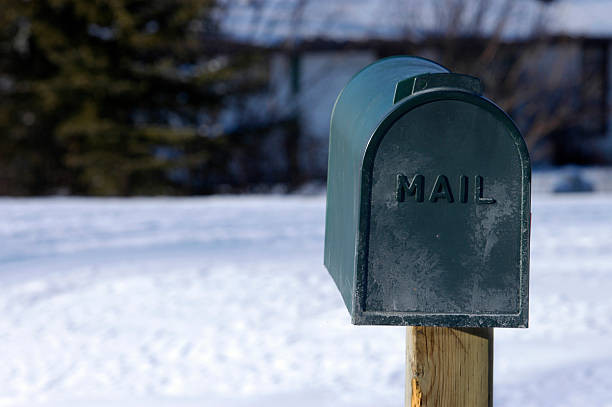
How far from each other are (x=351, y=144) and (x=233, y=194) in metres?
12.3

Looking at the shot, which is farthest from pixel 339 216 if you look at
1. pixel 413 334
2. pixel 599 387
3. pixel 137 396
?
pixel 599 387

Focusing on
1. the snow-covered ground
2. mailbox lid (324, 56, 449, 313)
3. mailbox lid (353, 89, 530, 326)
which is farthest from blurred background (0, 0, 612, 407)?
mailbox lid (353, 89, 530, 326)

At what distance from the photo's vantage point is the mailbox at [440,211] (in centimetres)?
176

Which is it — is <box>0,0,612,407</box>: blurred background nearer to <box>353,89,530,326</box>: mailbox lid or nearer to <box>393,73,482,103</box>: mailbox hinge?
<box>353,89,530,326</box>: mailbox lid

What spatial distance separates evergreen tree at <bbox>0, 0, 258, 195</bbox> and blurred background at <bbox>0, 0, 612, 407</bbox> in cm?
4

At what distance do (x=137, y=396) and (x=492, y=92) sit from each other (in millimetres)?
11633

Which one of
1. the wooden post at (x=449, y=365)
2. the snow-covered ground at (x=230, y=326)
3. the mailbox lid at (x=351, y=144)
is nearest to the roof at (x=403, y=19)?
the snow-covered ground at (x=230, y=326)

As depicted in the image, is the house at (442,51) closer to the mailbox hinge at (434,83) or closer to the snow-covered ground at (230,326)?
the snow-covered ground at (230,326)

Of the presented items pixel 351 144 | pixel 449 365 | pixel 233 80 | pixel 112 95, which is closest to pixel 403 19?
pixel 233 80

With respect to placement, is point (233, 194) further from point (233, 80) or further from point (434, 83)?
point (434, 83)

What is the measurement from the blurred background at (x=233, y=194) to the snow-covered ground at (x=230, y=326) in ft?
0.05

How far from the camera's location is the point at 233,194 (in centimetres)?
1419

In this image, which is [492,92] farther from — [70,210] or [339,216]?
[339,216]

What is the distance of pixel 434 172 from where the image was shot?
5.82ft
